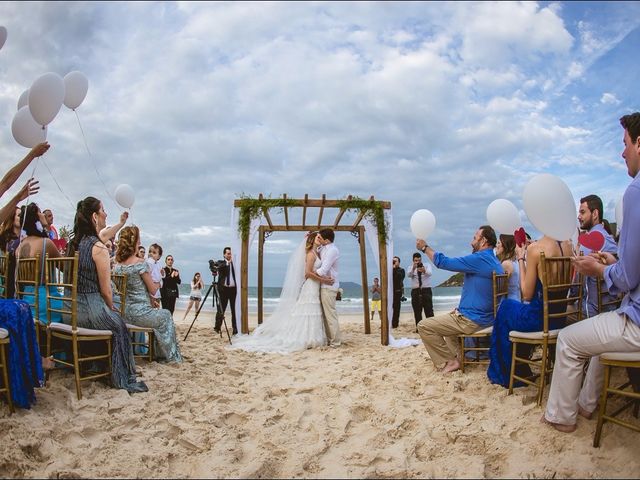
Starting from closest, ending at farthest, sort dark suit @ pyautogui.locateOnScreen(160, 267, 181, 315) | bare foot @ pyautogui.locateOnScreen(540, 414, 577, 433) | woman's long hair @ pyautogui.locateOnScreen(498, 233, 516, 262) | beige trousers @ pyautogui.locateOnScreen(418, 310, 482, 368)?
bare foot @ pyautogui.locateOnScreen(540, 414, 577, 433)
beige trousers @ pyautogui.locateOnScreen(418, 310, 482, 368)
woman's long hair @ pyautogui.locateOnScreen(498, 233, 516, 262)
dark suit @ pyautogui.locateOnScreen(160, 267, 181, 315)

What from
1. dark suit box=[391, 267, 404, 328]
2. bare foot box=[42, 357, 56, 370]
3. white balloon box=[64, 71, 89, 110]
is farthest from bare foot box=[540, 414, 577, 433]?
dark suit box=[391, 267, 404, 328]

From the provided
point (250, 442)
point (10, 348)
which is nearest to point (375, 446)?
point (250, 442)

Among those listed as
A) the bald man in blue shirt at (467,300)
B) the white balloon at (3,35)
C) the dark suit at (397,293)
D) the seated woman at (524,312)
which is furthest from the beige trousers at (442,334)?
the dark suit at (397,293)

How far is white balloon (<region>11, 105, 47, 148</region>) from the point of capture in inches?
172

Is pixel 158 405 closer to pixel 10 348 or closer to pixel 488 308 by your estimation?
pixel 10 348

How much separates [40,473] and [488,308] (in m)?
3.78

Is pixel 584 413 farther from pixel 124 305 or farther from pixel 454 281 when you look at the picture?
pixel 454 281

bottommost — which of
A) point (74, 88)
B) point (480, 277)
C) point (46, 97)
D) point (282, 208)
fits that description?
point (480, 277)

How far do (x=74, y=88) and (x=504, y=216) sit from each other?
4.85 meters

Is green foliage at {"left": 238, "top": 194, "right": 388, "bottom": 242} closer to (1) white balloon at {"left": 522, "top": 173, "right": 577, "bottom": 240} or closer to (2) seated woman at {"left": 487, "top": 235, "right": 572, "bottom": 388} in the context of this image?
(2) seated woman at {"left": 487, "top": 235, "right": 572, "bottom": 388}

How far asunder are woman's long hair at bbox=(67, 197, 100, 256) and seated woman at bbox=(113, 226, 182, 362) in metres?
0.95

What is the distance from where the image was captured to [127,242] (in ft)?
16.7

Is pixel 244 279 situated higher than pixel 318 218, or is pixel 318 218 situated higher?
pixel 318 218

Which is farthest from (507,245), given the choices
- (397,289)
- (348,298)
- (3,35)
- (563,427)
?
(348,298)
